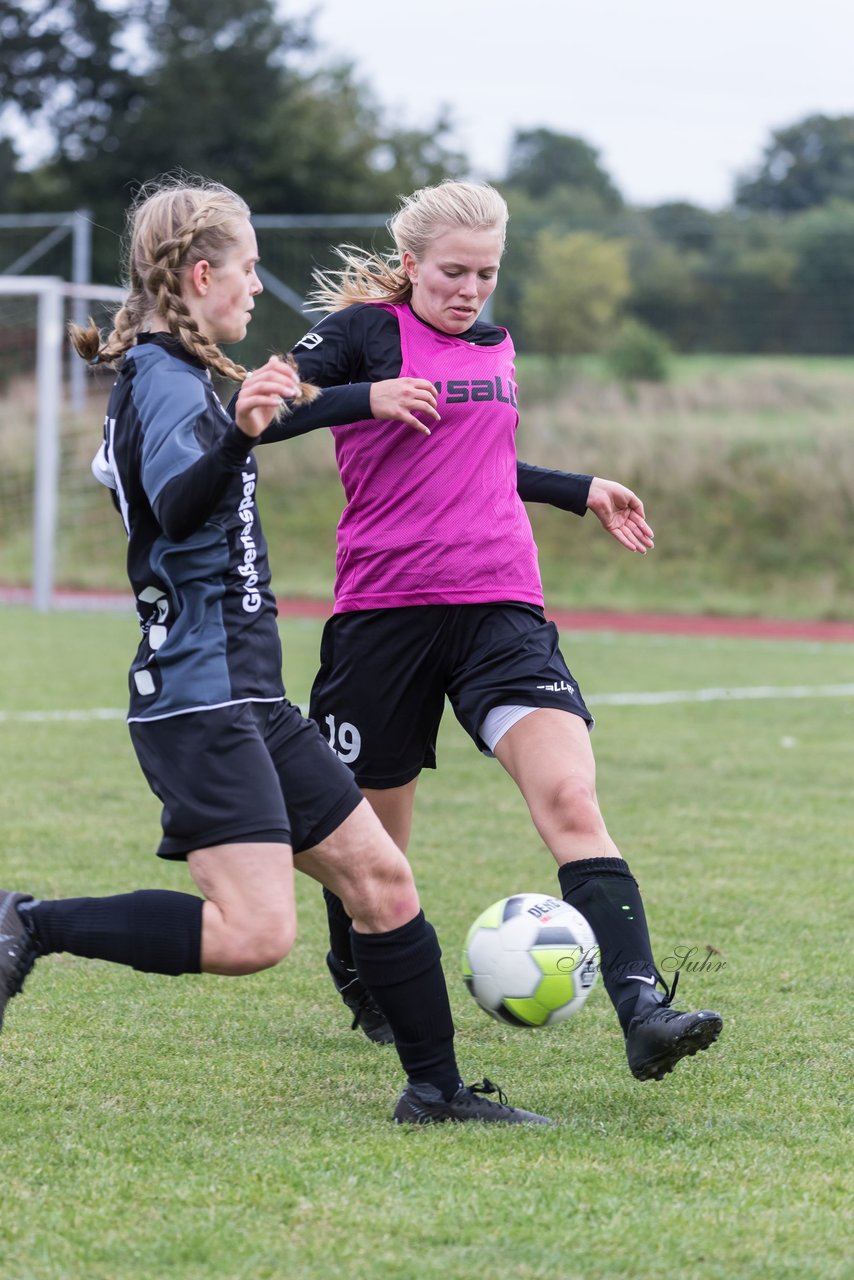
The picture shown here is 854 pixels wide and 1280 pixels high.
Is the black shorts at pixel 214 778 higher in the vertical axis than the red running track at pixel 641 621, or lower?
higher

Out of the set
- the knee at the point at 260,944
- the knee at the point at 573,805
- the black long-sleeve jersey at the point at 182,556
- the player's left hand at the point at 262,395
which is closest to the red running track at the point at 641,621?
the knee at the point at 573,805

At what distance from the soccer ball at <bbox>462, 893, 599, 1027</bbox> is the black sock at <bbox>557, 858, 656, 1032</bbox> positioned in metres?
0.07

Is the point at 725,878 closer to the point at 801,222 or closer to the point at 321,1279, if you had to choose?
the point at 321,1279

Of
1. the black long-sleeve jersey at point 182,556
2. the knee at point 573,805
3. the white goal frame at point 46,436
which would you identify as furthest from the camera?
the white goal frame at point 46,436

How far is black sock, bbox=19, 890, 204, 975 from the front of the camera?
3113mm

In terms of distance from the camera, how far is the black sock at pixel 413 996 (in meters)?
3.38

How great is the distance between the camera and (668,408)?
22.8 metres

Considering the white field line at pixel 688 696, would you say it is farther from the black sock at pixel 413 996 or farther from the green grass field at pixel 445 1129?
the black sock at pixel 413 996

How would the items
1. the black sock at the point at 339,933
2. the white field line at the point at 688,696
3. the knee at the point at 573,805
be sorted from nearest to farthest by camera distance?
the knee at the point at 573,805
the black sock at the point at 339,933
the white field line at the point at 688,696

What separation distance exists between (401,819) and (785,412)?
763 inches

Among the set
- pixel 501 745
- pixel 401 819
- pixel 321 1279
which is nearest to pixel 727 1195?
pixel 321 1279

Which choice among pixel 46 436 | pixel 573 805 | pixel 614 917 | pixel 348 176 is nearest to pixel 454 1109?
pixel 614 917

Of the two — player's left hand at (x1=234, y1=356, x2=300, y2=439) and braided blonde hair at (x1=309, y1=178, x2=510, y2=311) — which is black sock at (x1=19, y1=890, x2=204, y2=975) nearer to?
player's left hand at (x1=234, y1=356, x2=300, y2=439)

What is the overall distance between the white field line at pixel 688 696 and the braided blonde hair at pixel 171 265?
660 centimetres
